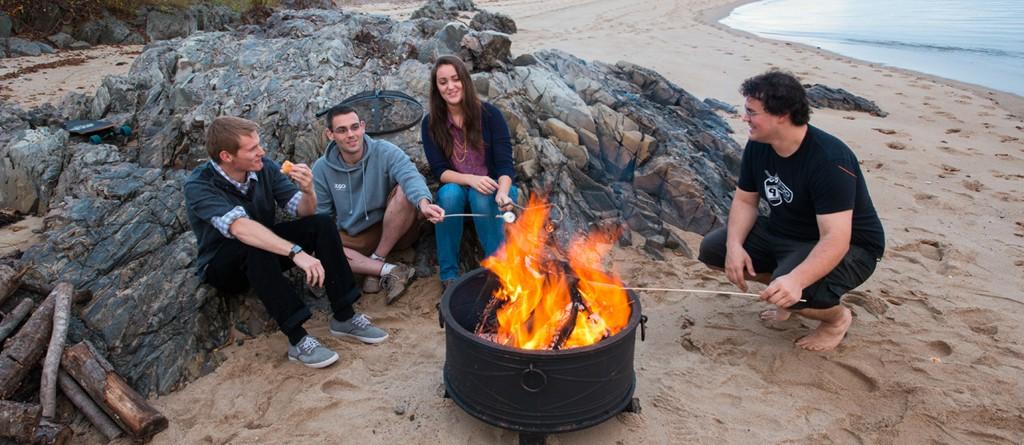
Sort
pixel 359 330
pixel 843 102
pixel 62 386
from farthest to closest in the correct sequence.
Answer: pixel 843 102 < pixel 359 330 < pixel 62 386

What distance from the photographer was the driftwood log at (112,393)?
11.0 ft

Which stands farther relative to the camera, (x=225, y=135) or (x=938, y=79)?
(x=938, y=79)

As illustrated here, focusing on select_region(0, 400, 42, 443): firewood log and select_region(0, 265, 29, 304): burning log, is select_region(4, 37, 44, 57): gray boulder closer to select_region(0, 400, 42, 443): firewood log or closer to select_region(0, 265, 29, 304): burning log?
select_region(0, 265, 29, 304): burning log

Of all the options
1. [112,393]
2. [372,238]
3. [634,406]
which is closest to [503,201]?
[372,238]

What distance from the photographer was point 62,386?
3.46 m

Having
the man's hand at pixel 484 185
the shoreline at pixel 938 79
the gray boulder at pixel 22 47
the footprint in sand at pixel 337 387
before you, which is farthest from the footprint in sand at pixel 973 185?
the gray boulder at pixel 22 47

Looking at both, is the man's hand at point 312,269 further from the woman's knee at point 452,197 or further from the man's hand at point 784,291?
the man's hand at point 784,291

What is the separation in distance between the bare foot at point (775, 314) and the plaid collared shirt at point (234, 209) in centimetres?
329

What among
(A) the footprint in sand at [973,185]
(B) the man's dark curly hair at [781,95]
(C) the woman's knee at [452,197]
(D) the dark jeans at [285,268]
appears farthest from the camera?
(A) the footprint in sand at [973,185]

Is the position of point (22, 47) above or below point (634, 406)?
above

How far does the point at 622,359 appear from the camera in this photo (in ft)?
10.2

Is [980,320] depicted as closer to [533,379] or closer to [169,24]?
[533,379]

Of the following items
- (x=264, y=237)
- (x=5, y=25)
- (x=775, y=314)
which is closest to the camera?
(x=264, y=237)

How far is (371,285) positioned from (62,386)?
194 centimetres
